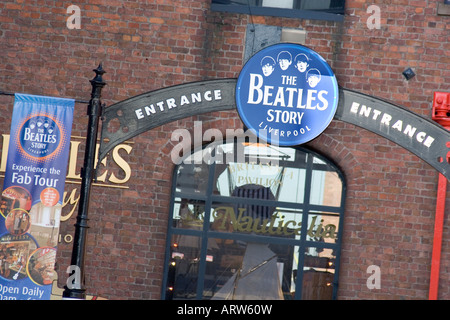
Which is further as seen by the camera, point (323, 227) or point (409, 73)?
point (323, 227)

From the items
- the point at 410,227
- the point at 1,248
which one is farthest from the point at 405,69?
the point at 1,248

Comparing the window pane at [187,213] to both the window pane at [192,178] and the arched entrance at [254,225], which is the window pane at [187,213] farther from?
the window pane at [192,178]

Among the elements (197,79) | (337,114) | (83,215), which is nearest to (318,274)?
(197,79)

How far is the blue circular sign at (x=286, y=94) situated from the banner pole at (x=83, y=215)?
1.23 metres

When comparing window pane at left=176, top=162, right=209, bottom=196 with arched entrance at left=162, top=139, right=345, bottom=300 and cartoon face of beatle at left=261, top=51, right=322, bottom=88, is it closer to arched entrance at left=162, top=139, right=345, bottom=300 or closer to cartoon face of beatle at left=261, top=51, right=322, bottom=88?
arched entrance at left=162, top=139, right=345, bottom=300

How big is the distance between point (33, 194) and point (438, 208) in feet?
15.4

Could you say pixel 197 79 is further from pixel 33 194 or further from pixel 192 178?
pixel 33 194

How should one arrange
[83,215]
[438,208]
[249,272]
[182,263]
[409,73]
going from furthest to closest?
[182,263]
[249,272]
[409,73]
[438,208]
[83,215]

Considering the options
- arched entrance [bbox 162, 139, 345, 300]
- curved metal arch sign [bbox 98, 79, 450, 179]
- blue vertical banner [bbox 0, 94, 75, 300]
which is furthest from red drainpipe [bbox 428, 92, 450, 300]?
blue vertical banner [bbox 0, 94, 75, 300]

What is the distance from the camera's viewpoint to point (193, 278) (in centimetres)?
940

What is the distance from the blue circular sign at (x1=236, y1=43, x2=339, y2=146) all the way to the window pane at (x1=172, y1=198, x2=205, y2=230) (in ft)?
9.55

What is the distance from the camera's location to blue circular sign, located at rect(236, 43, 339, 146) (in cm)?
668

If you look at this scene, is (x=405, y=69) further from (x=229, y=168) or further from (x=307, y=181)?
(x=229, y=168)

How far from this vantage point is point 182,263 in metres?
9.44
